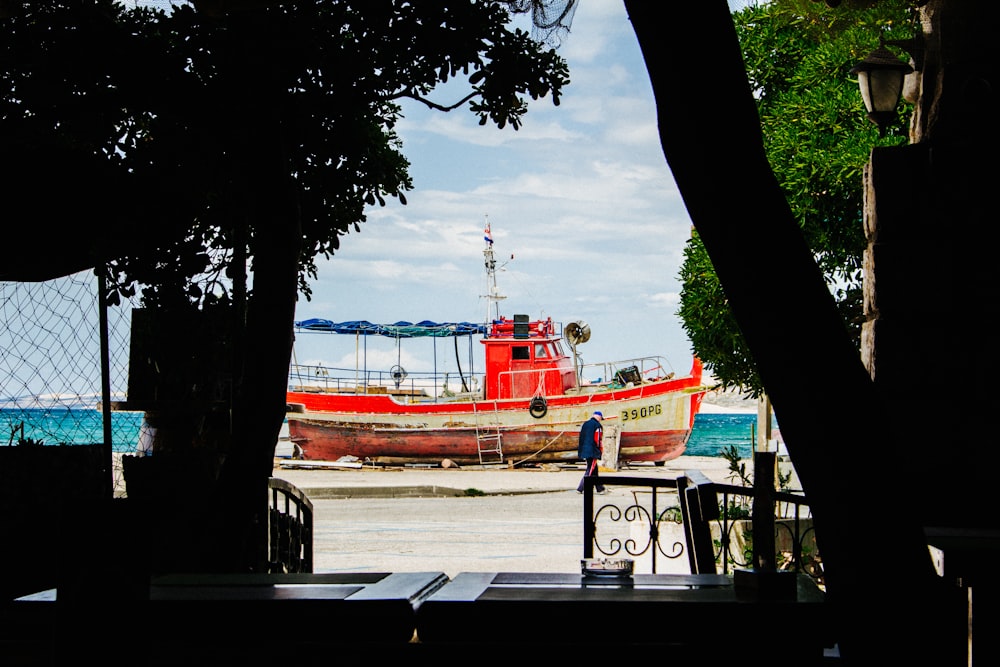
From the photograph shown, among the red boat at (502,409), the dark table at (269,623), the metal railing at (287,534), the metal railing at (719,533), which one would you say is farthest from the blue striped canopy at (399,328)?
the dark table at (269,623)

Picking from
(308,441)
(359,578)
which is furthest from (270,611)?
(308,441)

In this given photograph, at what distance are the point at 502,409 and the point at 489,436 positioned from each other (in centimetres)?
98

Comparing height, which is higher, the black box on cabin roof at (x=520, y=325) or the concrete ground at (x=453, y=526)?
the black box on cabin roof at (x=520, y=325)

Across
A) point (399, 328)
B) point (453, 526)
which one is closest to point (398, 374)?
point (399, 328)

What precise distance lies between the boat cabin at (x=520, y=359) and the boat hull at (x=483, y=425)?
1.36 metres

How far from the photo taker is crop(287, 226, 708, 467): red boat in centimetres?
3341

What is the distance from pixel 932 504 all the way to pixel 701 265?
20.4 ft

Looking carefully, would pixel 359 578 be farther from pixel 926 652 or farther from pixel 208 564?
pixel 208 564

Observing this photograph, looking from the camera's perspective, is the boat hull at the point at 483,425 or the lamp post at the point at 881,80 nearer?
the lamp post at the point at 881,80

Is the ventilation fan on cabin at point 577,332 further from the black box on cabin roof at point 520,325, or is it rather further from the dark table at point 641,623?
the dark table at point 641,623

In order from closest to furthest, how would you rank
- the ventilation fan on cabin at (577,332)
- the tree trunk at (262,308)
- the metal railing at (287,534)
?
1. the tree trunk at (262,308)
2. the metal railing at (287,534)
3. the ventilation fan on cabin at (577,332)

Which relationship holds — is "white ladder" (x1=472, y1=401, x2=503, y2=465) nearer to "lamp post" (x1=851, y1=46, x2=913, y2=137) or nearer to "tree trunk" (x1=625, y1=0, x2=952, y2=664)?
"lamp post" (x1=851, y1=46, x2=913, y2=137)

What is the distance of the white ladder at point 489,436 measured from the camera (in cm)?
3331

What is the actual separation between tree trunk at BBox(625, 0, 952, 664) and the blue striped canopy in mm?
31834
